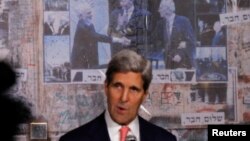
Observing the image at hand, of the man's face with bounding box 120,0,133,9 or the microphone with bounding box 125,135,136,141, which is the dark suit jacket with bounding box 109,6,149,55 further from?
the microphone with bounding box 125,135,136,141

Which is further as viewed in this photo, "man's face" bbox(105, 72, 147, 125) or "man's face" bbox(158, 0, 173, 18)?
"man's face" bbox(158, 0, 173, 18)

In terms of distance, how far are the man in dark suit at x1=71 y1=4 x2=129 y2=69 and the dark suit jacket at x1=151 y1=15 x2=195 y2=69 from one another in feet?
0.77

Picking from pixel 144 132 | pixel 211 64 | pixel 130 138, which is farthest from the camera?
pixel 211 64

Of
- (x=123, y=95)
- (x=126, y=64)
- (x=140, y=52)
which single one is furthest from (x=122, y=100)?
(x=140, y=52)

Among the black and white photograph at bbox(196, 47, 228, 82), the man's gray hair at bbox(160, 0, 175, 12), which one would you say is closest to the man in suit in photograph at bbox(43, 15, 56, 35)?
the man's gray hair at bbox(160, 0, 175, 12)

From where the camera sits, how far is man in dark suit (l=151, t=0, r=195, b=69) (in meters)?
2.90

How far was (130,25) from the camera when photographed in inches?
114

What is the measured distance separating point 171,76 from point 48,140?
71cm

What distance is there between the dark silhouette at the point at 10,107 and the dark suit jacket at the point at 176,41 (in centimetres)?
72

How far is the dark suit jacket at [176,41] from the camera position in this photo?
9.52ft

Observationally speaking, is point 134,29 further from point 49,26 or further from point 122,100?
point 122,100

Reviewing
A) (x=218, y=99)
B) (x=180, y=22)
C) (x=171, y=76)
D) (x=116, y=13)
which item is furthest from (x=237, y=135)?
(x=116, y=13)

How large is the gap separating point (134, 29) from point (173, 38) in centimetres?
21

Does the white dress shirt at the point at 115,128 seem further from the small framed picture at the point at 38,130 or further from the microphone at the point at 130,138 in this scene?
the small framed picture at the point at 38,130
